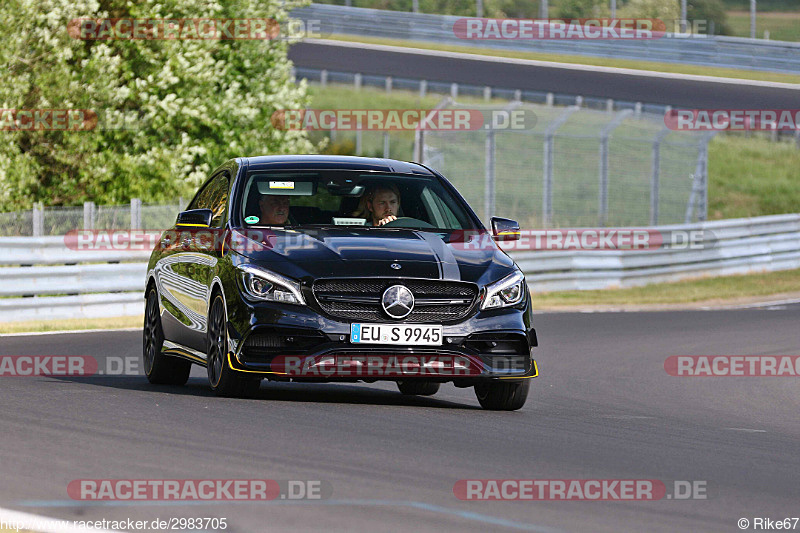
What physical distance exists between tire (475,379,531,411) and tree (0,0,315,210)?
657 inches

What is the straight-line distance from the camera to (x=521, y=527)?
608cm

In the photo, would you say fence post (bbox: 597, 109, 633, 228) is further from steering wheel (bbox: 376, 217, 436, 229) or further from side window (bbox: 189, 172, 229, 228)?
steering wheel (bbox: 376, 217, 436, 229)

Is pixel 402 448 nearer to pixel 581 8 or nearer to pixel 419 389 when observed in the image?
pixel 419 389

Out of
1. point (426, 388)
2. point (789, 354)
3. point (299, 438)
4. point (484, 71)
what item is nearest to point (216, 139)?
point (789, 354)

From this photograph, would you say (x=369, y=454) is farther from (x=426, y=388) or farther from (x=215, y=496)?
(x=426, y=388)

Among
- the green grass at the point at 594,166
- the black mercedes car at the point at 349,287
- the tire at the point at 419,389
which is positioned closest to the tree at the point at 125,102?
the green grass at the point at 594,166

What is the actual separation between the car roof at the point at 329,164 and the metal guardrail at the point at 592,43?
3869 cm

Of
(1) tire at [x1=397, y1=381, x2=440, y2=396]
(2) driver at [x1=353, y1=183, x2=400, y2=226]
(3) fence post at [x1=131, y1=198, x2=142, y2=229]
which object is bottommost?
(3) fence post at [x1=131, y1=198, x2=142, y2=229]

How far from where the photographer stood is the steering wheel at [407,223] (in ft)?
35.3

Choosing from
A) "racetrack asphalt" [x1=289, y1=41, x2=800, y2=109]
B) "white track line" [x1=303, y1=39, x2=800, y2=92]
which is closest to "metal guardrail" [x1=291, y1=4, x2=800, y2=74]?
"white track line" [x1=303, y1=39, x2=800, y2=92]

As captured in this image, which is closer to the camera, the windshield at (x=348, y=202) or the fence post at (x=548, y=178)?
the windshield at (x=348, y=202)

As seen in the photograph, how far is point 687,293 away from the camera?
91.4 feet

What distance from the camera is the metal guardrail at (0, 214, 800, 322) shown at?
766 inches

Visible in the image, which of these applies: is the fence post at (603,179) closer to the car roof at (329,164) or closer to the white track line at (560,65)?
the car roof at (329,164)
